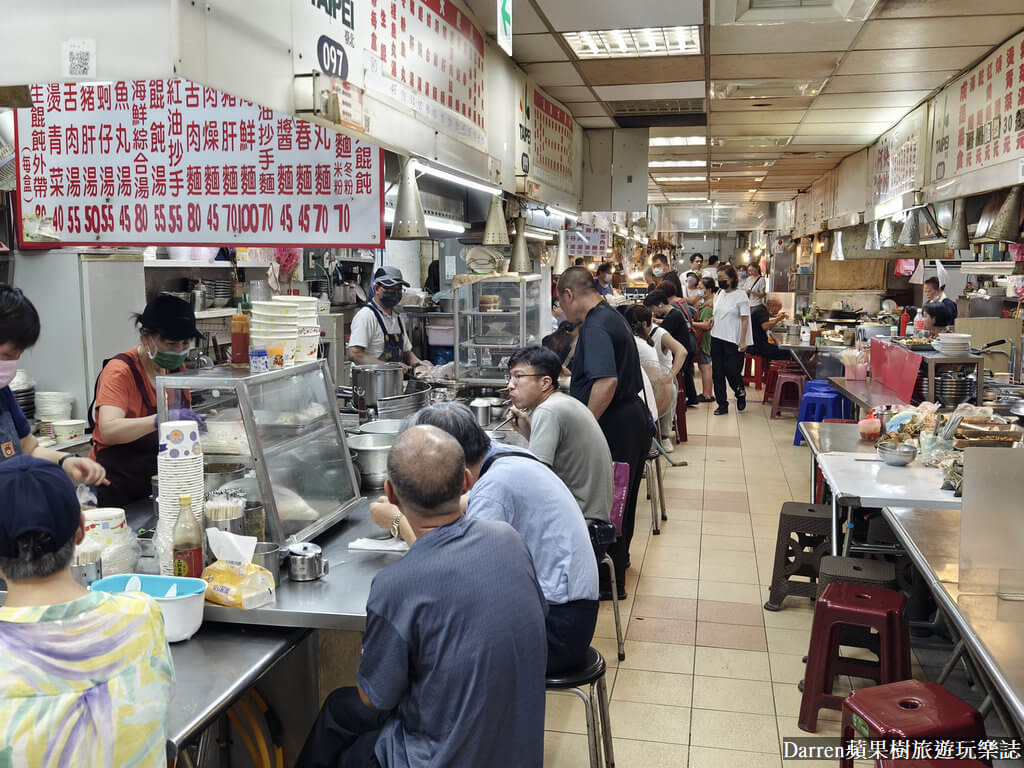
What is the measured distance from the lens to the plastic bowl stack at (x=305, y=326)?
A: 10.1 feet

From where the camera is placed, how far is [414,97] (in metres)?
4.18

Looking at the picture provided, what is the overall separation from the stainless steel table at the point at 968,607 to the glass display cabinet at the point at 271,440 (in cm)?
203

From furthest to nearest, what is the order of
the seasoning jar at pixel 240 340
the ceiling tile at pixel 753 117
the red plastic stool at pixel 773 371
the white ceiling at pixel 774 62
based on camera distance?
the red plastic stool at pixel 773 371, the ceiling tile at pixel 753 117, the white ceiling at pixel 774 62, the seasoning jar at pixel 240 340

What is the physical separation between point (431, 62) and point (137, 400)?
2.28 m

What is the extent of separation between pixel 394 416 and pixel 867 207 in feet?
29.4

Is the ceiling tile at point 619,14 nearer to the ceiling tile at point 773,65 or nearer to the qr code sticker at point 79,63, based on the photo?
the ceiling tile at point 773,65

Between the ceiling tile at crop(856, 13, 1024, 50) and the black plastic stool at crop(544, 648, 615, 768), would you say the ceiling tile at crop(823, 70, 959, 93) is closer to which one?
the ceiling tile at crop(856, 13, 1024, 50)

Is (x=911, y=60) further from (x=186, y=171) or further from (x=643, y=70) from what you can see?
(x=186, y=171)

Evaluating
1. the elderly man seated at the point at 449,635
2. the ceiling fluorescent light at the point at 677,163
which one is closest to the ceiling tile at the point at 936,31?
the elderly man seated at the point at 449,635

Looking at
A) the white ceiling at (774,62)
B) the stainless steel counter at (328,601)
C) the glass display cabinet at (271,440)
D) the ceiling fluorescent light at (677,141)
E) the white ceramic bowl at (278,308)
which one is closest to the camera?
the stainless steel counter at (328,601)

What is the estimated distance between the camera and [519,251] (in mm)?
7449

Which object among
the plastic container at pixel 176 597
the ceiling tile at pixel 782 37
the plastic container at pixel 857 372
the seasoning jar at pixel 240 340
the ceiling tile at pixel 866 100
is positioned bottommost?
the plastic container at pixel 176 597

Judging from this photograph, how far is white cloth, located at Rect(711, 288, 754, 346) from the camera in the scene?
1105cm

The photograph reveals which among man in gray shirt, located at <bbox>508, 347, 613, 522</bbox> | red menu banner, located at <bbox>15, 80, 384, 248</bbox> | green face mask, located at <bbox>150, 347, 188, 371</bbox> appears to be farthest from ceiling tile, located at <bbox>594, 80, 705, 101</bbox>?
green face mask, located at <bbox>150, 347, 188, 371</bbox>
